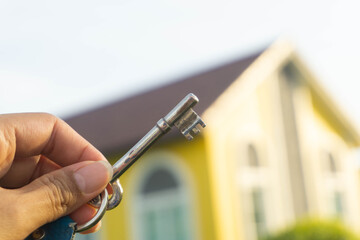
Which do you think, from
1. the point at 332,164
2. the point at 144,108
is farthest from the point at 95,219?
the point at 332,164

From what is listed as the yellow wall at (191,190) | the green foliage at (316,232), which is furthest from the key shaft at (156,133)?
the yellow wall at (191,190)

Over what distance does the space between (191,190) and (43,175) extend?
1028cm

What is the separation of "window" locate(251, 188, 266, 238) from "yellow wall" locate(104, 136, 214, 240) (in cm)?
146

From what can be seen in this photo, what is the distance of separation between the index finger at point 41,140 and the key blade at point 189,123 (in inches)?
9.7

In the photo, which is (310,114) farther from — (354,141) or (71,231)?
(71,231)

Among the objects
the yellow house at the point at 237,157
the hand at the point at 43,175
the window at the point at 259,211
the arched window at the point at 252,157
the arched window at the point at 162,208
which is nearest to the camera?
the hand at the point at 43,175

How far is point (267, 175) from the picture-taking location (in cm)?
1316

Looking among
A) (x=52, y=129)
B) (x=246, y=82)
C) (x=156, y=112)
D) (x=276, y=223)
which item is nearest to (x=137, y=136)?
(x=156, y=112)

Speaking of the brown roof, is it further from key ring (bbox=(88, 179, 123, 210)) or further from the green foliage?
key ring (bbox=(88, 179, 123, 210))

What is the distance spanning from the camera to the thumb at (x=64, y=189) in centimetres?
135

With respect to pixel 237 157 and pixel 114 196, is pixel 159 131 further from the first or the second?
pixel 237 157

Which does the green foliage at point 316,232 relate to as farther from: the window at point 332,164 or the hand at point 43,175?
the hand at point 43,175

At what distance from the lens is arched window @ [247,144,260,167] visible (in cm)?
1267

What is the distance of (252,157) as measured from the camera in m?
12.8
